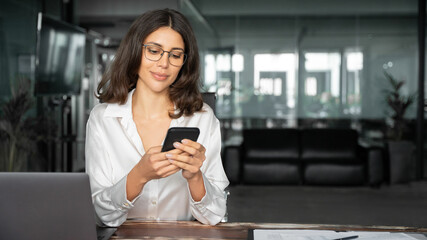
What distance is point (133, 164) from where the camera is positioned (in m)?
1.87

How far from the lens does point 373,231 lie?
1.54 metres

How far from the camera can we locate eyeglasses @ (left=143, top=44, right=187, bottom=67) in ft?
5.88

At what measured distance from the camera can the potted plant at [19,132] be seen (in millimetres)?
4578

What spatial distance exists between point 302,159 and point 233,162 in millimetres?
1028

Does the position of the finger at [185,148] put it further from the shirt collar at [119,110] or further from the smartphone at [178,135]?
the shirt collar at [119,110]

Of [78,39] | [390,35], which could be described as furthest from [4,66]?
[390,35]

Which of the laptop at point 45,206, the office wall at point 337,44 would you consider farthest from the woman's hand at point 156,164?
the office wall at point 337,44

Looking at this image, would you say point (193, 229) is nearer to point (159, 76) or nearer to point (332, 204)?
point (159, 76)

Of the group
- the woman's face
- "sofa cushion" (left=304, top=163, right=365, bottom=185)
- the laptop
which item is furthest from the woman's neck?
"sofa cushion" (left=304, top=163, right=365, bottom=185)

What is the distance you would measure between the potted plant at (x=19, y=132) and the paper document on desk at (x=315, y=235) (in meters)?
3.70

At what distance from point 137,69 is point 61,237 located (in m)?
0.88

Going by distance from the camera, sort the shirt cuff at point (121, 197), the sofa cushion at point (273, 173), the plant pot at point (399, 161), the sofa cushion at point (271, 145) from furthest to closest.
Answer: the sofa cushion at point (271, 145)
the plant pot at point (399, 161)
the sofa cushion at point (273, 173)
the shirt cuff at point (121, 197)

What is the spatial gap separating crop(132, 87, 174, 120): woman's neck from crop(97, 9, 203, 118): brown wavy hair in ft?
0.14

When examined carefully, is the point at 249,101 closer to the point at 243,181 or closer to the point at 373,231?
the point at 243,181
